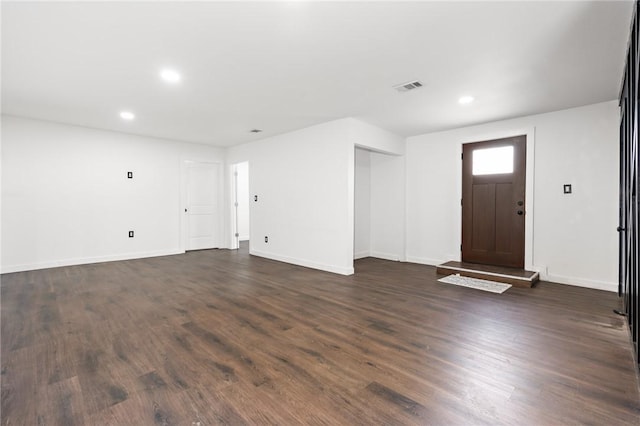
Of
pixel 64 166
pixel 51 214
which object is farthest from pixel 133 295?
pixel 64 166

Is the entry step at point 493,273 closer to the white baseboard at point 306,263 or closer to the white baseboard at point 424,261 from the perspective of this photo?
the white baseboard at point 424,261

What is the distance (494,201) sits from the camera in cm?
Answer: 497

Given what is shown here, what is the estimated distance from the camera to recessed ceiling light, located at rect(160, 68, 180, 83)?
3.11m

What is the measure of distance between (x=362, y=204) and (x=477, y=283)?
283 cm

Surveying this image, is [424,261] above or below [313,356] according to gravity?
above

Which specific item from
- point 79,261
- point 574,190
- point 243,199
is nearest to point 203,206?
point 243,199

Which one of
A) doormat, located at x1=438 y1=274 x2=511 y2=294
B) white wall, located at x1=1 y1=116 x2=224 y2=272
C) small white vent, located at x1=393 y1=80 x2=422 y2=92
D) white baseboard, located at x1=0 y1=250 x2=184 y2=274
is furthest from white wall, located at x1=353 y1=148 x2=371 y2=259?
white baseboard, located at x1=0 y1=250 x2=184 y2=274

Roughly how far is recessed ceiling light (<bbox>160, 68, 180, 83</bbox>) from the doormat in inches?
167

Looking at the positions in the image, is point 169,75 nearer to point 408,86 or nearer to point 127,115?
point 127,115

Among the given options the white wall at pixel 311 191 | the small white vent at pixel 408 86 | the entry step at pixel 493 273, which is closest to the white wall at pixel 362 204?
the white wall at pixel 311 191

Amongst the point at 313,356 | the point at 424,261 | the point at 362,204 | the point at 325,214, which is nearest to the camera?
the point at 313,356

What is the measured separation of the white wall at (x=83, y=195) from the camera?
16.1 ft

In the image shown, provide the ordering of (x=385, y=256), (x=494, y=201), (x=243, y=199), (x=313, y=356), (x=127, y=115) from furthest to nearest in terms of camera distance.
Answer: (x=243, y=199) < (x=385, y=256) < (x=494, y=201) < (x=127, y=115) < (x=313, y=356)

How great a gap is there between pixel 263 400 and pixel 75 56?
3.35m
